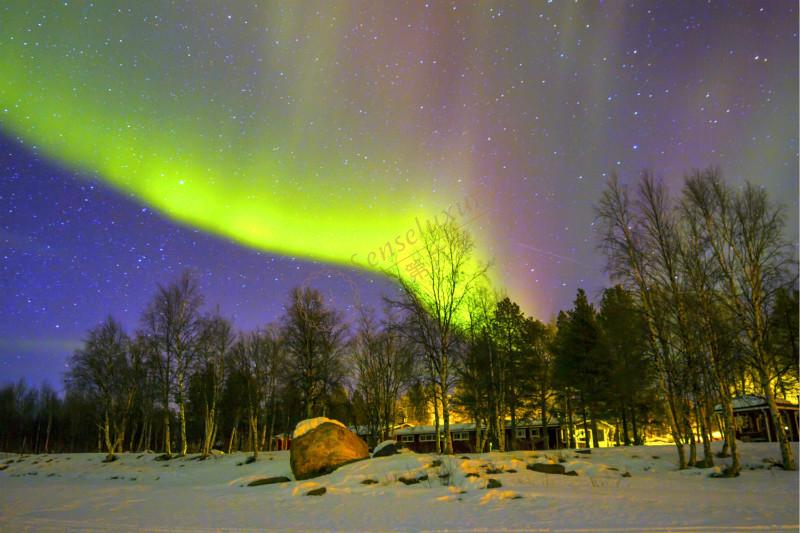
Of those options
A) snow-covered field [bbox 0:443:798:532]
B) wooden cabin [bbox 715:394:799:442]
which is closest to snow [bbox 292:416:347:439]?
snow-covered field [bbox 0:443:798:532]

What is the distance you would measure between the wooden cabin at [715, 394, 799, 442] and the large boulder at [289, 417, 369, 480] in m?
28.0

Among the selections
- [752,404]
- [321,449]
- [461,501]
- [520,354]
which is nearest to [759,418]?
[752,404]

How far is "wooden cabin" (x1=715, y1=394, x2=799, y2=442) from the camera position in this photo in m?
33.2

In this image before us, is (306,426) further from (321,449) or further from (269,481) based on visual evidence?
(269,481)

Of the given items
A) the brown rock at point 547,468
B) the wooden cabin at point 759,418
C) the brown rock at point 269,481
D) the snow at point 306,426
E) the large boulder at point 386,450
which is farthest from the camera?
the wooden cabin at point 759,418

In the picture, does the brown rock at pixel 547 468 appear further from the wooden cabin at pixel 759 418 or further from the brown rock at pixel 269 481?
the wooden cabin at pixel 759 418

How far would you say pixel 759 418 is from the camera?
120ft

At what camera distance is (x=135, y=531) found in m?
10.5

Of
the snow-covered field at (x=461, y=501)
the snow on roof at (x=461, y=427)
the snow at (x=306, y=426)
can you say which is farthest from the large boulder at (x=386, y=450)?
the snow on roof at (x=461, y=427)

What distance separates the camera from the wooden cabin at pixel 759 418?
33.2m

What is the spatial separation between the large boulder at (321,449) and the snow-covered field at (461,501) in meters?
1.61

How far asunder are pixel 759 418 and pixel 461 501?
35.0m

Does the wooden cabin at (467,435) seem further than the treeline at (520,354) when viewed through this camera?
Yes

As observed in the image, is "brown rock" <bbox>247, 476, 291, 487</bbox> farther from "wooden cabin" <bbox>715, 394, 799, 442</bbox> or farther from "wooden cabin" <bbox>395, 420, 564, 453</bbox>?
"wooden cabin" <bbox>715, 394, 799, 442</bbox>
